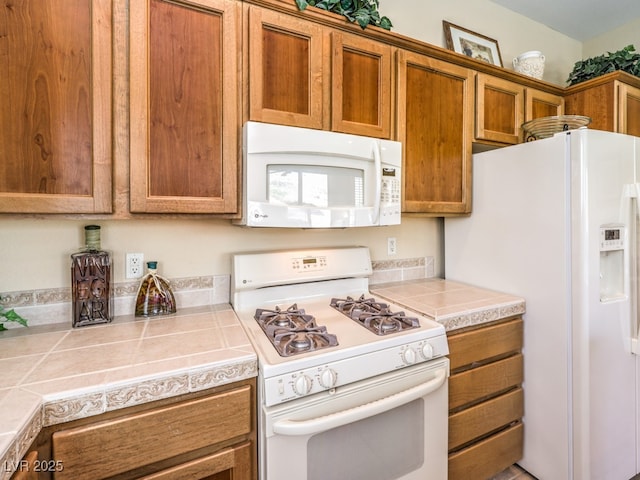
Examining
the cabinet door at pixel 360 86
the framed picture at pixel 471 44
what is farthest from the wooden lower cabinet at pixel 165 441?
the framed picture at pixel 471 44

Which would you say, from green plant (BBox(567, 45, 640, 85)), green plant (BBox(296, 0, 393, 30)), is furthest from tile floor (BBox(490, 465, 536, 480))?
green plant (BBox(567, 45, 640, 85))

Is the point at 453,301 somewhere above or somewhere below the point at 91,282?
below

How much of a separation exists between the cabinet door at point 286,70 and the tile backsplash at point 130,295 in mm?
818

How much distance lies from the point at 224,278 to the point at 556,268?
159 cm

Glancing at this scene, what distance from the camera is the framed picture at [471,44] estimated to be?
7.01 ft

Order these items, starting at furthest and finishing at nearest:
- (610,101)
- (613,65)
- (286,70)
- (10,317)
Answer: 1. (613,65)
2. (610,101)
3. (286,70)
4. (10,317)

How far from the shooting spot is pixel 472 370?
146 centimetres

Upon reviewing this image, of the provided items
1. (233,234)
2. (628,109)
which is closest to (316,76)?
(233,234)

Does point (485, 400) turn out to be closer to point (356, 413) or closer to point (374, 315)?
point (374, 315)

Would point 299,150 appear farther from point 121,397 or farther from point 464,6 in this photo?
point 464,6

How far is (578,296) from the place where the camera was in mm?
1391

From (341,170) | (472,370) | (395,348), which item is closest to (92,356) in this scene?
(395,348)

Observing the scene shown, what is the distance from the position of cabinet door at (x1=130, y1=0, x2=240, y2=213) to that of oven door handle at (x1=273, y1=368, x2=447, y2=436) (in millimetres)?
807

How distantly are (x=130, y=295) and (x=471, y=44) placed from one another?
8.64 feet
